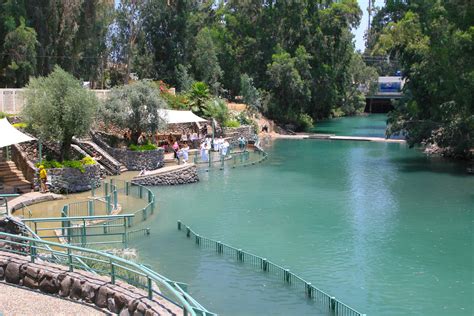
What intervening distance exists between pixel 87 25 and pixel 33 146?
Answer: 21.1 meters

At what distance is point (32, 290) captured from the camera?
503 inches

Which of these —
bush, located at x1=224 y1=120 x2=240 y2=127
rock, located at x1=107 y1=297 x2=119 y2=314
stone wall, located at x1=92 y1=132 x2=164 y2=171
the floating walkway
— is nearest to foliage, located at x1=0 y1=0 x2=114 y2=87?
stone wall, located at x1=92 y1=132 x2=164 y2=171

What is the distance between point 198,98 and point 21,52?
13551mm

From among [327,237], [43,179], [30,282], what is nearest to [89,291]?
[30,282]

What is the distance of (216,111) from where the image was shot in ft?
159

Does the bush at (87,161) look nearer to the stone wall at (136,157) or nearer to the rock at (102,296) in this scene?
the stone wall at (136,157)

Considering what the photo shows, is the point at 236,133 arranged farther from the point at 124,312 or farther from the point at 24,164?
the point at 124,312

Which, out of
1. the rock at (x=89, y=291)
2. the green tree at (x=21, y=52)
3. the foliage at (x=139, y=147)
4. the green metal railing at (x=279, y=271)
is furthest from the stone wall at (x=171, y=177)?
the rock at (x=89, y=291)

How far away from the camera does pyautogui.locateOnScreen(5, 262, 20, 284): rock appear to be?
1306 cm

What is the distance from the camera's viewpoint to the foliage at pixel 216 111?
48.1 m

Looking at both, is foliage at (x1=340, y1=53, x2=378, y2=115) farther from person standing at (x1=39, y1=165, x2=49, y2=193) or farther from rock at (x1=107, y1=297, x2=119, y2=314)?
rock at (x1=107, y1=297, x2=119, y2=314)

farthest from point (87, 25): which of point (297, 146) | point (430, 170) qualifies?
point (430, 170)

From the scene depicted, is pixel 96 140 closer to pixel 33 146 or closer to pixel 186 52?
pixel 33 146

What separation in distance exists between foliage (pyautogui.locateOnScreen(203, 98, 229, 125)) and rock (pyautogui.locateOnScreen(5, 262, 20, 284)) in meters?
35.3
